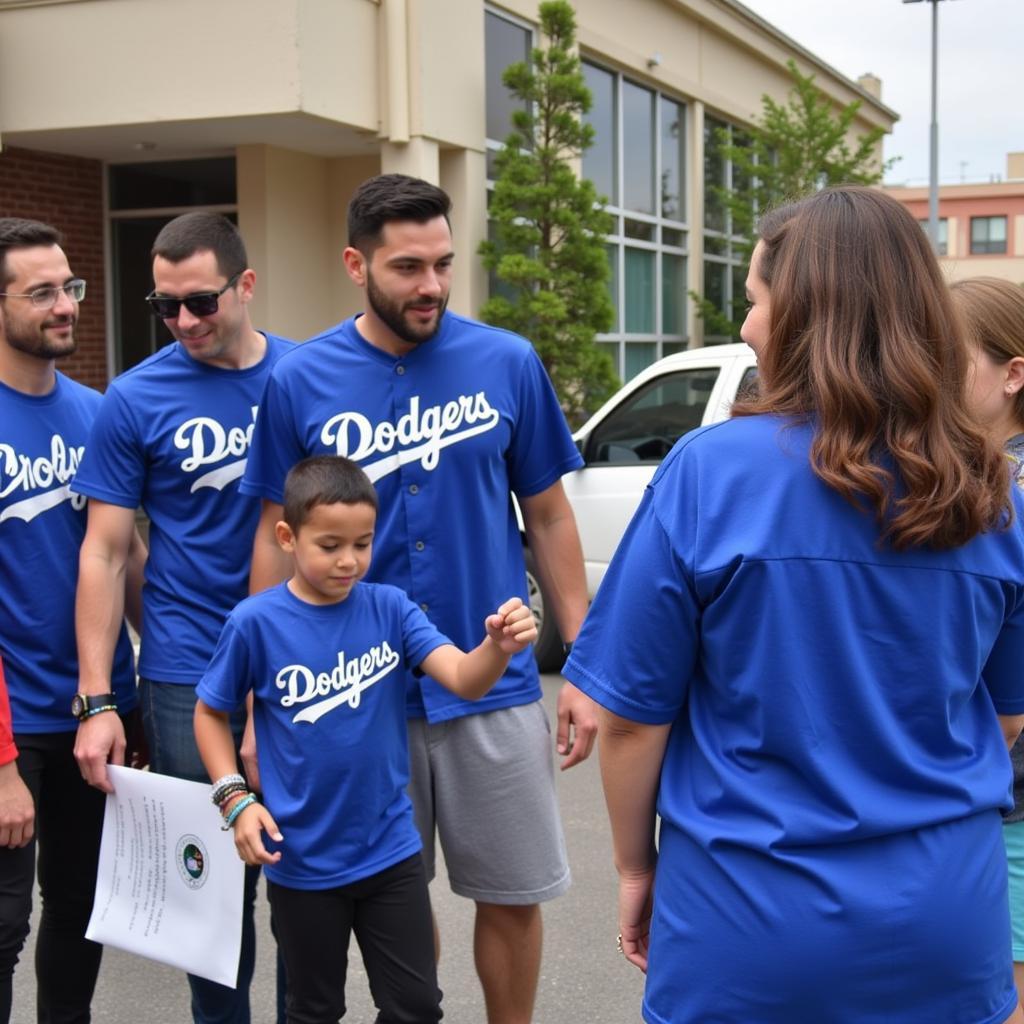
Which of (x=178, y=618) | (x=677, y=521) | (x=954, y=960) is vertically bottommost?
(x=954, y=960)

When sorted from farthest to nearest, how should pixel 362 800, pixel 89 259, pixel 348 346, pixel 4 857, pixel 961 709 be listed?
pixel 89 259 < pixel 348 346 < pixel 4 857 < pixel 362 800 < pixel 961 709

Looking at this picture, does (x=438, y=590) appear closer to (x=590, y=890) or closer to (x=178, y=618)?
(x=178, y=618)

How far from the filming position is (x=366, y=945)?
2.87 m

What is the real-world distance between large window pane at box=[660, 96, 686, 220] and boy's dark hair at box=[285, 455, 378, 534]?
51.9 ft

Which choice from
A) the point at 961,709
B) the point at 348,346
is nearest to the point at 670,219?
the point at 348,346

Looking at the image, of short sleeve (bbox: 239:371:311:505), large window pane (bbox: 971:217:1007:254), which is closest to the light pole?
short sleeve (bbox: 239:371:311:505)

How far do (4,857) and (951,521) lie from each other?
2.25m

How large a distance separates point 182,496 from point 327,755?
862mm

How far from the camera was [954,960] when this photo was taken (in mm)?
1837

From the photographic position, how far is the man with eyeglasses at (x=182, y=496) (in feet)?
10.6

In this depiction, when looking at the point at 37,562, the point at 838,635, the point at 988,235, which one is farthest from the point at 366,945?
the point at 988,235

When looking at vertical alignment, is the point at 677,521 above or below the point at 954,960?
above

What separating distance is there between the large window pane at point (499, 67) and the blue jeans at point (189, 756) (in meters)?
11.4

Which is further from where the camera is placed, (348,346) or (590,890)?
(590,890)
